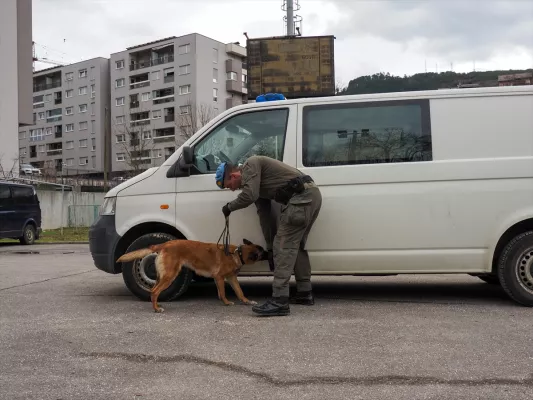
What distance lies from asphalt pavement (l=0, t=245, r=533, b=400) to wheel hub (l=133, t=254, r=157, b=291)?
23 centimetres

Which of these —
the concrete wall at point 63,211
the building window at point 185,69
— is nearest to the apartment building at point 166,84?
the building window at point 185,69

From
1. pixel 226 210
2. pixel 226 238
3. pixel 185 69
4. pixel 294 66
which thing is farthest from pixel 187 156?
pixel 185 69

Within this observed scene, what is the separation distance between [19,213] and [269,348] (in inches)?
630

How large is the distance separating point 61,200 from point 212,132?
24734 mm

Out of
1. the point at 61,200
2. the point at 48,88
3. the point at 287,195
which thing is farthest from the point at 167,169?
the point at 48,88

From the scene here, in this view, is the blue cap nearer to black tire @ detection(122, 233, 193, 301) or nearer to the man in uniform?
the man in uniform

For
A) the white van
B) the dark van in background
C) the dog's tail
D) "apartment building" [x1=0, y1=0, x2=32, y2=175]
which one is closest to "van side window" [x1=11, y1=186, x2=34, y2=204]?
the dark van in background

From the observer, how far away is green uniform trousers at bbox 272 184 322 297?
5168 mm

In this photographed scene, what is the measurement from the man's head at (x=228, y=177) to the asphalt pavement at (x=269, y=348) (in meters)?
1.30

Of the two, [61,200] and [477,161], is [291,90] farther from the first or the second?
[61,200]

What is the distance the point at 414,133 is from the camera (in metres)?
5.54

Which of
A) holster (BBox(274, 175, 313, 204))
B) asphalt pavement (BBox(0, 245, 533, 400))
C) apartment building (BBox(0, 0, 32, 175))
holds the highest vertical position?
apartment building (BBox(0, 0, 32, 175))

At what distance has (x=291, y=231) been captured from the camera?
5234 mm

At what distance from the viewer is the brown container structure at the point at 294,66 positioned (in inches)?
677
